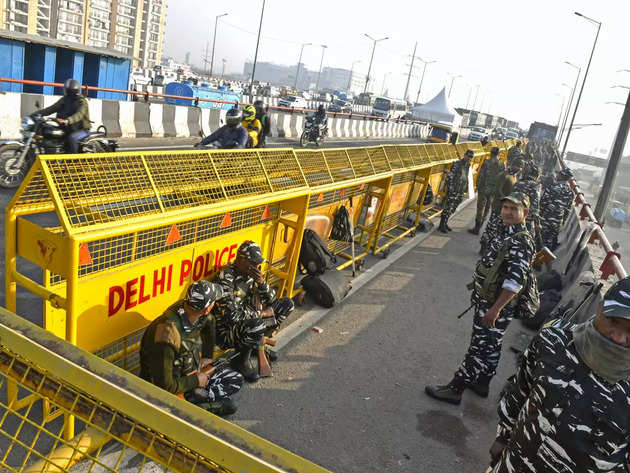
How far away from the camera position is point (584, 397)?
2.02 m

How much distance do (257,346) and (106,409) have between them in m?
3.16

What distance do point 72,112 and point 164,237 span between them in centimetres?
532

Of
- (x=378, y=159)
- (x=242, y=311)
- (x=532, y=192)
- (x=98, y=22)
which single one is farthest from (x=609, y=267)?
(x=98, y=22)

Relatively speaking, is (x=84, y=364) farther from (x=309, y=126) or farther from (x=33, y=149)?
(x=309, y=126)

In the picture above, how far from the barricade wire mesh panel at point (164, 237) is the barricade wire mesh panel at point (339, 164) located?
1323 millimetres

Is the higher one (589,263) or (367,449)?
(589,263)

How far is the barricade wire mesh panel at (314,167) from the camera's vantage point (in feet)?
18.4

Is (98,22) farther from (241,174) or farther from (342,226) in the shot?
→ (241,174)

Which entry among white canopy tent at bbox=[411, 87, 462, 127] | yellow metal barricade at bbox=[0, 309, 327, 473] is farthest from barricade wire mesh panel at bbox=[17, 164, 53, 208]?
white canopy tent at bbox=[411, 87, 462, 127]

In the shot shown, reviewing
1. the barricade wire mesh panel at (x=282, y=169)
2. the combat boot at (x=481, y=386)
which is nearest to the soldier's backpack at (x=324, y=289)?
the barricade wire mesh panel at (x=282, y=169)

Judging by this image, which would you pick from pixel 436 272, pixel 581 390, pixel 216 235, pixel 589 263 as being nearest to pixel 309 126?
pixel 436 272

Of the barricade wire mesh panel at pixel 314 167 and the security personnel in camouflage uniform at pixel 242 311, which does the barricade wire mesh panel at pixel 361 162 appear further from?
the security personnel in camouflage uniform at pixel 242 311

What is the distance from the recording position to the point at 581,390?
203 centimetres

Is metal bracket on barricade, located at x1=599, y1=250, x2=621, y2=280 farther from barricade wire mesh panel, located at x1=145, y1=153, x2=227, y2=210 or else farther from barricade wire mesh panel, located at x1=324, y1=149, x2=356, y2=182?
barricade wire mesh panel, located at x1=145, y1=153, x2=227, y2=210
